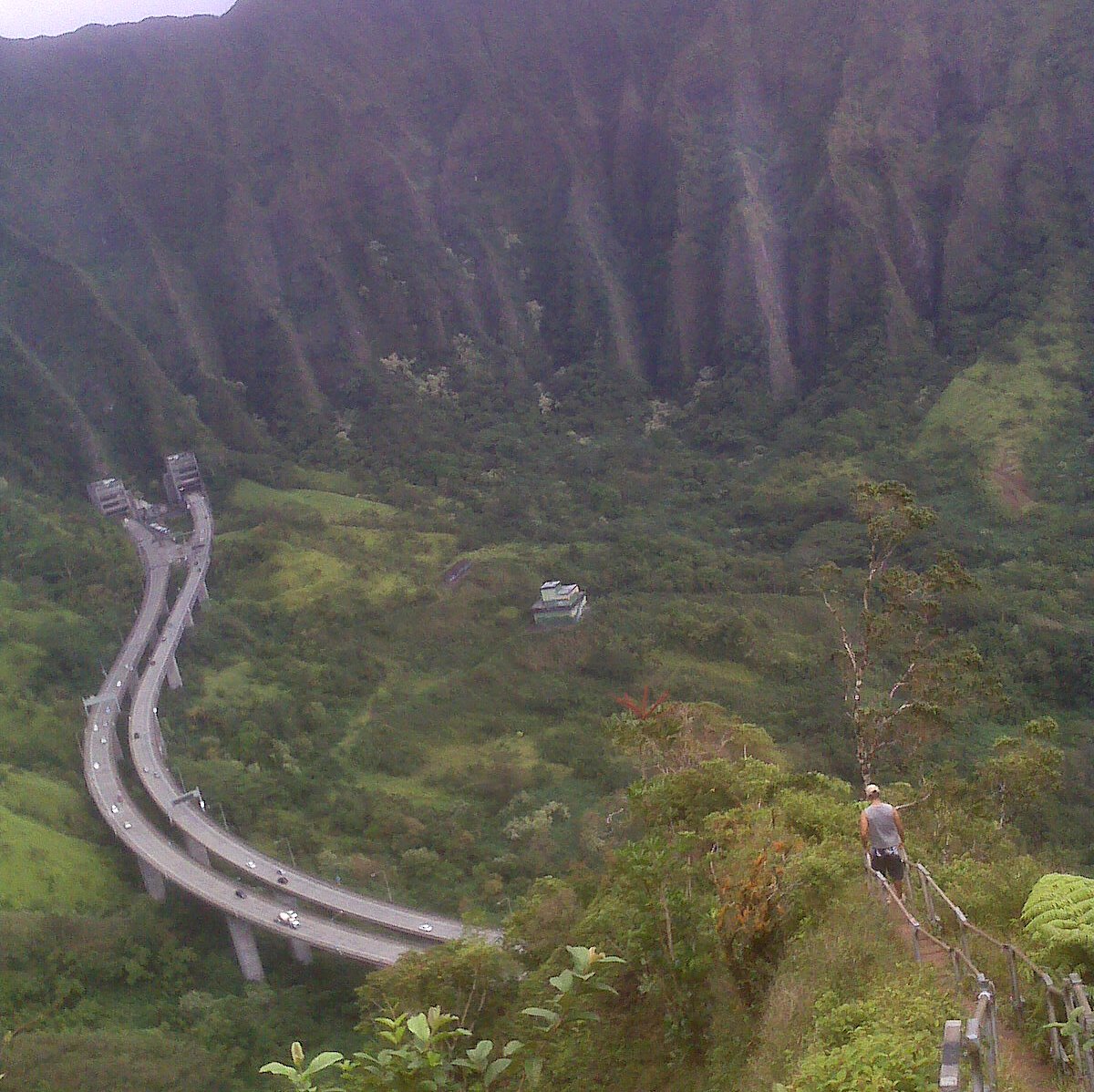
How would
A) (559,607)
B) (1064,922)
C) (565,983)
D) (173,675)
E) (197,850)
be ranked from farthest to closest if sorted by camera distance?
1. (559,607)
2. (173,675)
3. (197,850)
4. (1064,922)
5. (565,983)

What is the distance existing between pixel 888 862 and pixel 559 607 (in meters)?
37.5

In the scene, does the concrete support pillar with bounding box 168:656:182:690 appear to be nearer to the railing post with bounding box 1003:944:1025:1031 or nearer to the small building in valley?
the small building in valley

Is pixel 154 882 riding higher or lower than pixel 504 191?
lower

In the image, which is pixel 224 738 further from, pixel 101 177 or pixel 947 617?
pixel 101 177

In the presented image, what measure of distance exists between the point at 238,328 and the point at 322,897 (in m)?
65.1

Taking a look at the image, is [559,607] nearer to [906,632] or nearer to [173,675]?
[173,675]

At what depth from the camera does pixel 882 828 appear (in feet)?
34.2

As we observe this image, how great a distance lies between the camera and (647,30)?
9412 centimetres

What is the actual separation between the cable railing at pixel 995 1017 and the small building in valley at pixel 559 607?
124 feet

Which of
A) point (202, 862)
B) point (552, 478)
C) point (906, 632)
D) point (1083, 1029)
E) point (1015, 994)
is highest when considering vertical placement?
point (1083, 1029)

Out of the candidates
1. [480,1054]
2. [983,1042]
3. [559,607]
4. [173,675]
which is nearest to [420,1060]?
[480,1054]

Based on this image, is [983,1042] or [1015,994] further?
[1015,994]

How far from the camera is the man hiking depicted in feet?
34.1

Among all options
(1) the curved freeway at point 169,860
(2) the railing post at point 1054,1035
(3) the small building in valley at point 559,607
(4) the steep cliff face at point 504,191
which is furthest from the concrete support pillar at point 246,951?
(4) the steep cliff face at point 504,191
